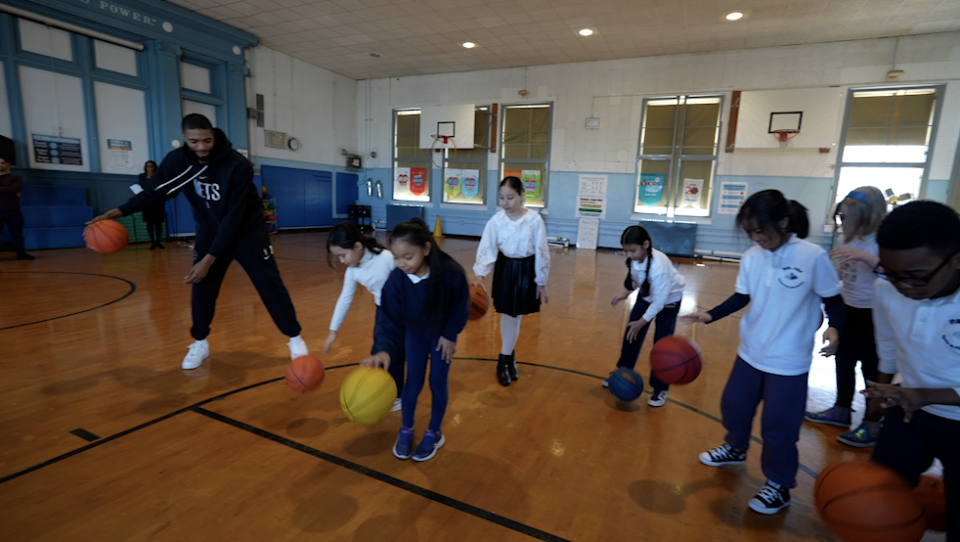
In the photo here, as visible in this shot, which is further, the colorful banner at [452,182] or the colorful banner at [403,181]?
the colorful banner at [403,181]

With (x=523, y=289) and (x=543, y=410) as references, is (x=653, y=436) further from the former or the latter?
(x=523, y=289)

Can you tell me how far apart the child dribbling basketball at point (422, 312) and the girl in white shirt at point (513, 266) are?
106cm

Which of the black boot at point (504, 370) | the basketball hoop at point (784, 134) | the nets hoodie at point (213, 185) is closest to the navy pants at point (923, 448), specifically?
the black boot at point (504, 370)

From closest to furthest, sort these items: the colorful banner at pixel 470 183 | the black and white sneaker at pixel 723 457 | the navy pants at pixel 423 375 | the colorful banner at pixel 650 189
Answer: the navy pants at pixel 423 375 < the black and white sneaker at pixel 723 457 < the colorful banner at pixel 650 189 < the colorful banner at pixel 470 183

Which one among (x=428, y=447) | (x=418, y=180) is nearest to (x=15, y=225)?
(x=428, y=447)

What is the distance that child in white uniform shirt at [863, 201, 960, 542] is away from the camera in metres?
1.42

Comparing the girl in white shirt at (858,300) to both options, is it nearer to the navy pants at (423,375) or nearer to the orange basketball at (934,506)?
the orange basketball at (934,506)

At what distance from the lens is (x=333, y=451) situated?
95.4 inches

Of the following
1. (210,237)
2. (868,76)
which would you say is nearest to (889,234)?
(210,237)

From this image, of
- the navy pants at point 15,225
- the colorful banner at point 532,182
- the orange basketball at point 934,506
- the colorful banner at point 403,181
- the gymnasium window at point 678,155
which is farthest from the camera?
the colorful banner at point 403,181

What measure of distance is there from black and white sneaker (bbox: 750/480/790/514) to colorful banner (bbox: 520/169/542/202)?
12.1 metres

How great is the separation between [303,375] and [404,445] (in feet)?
2.59

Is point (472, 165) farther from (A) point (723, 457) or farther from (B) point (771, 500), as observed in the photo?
(B) point (771, 500)

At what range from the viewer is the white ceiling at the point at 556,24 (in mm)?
8805
